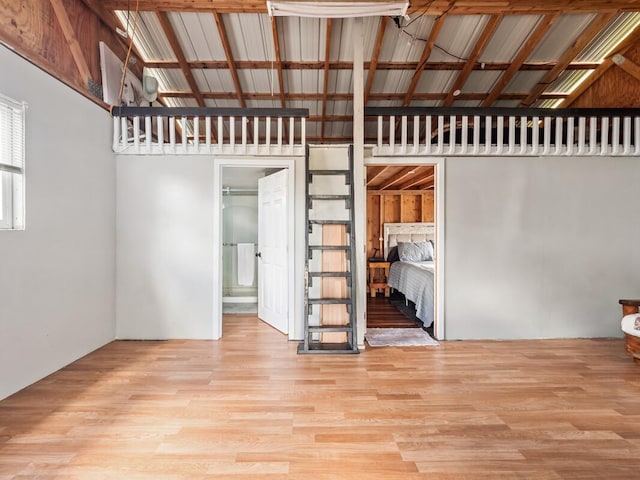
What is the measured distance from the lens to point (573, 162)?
424 cm

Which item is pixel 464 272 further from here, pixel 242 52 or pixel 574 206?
pixel 242 52

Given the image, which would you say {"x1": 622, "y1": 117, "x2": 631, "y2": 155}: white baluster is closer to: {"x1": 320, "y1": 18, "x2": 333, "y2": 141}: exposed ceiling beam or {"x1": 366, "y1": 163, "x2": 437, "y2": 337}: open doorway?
{"x1": 366, "y1": 163, "x2": 437, "y2": 337}: open doorway

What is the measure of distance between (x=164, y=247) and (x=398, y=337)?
3.10m

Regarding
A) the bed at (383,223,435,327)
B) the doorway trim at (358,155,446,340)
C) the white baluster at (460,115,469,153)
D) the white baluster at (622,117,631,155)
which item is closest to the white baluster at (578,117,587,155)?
the white baluster at (622,117,631,155)

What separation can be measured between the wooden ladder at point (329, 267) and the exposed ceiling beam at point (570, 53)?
3.32 metres

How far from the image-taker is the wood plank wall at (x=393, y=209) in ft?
25.6

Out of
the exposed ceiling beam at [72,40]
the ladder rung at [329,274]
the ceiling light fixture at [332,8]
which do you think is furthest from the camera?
the ladder rung at [329,274]

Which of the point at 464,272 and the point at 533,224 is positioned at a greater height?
the point at 533,224

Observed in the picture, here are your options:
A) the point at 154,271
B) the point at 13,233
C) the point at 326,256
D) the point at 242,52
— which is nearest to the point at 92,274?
the point at 154,271

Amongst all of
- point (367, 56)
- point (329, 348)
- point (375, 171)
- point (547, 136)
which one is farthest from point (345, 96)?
point (329, 348)

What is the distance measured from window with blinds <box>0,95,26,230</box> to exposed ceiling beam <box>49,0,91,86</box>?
1007mm

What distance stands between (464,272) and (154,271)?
379 cm

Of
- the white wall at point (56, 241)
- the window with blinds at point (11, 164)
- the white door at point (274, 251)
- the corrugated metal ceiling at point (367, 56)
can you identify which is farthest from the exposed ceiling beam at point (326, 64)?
the window with blinds at point (11, 164)

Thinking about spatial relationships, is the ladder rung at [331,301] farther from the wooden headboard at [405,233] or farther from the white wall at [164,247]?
the wooden headboard at [405,233]
